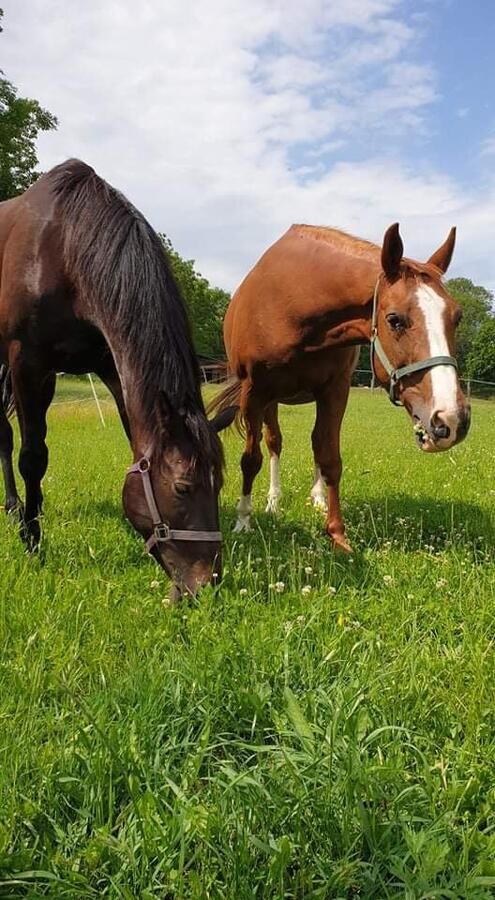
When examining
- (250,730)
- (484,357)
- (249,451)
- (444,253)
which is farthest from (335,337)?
(484,357)

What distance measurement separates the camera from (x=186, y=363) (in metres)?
3.06

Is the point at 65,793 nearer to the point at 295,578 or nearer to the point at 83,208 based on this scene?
the point at 295,578

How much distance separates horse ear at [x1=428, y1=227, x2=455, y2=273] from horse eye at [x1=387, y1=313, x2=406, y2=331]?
2.02 ft

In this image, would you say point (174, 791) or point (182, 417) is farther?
point (182, 417)

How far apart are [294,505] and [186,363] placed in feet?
9.33

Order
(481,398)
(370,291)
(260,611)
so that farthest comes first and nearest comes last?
(481,398) < (370,291) < (260,611)

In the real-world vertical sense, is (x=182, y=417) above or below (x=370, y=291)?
below

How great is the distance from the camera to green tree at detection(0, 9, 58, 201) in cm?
2605

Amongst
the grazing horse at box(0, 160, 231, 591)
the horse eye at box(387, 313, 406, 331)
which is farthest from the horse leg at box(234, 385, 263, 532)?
the horse eye at box(387, 313, 406, 331)

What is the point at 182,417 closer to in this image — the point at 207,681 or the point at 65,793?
the point at 207,681

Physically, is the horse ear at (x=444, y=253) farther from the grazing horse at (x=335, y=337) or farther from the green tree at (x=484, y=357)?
the green tree at (x=484, y=357)

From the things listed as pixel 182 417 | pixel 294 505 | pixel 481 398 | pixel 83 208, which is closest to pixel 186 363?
pixel 182 417

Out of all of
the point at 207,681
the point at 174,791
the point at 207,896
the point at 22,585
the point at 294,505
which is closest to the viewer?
the point at 207,896

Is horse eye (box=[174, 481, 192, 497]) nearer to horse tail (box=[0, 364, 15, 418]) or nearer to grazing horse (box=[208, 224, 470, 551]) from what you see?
grazing horse (box=[208, 224, 470, 551])
